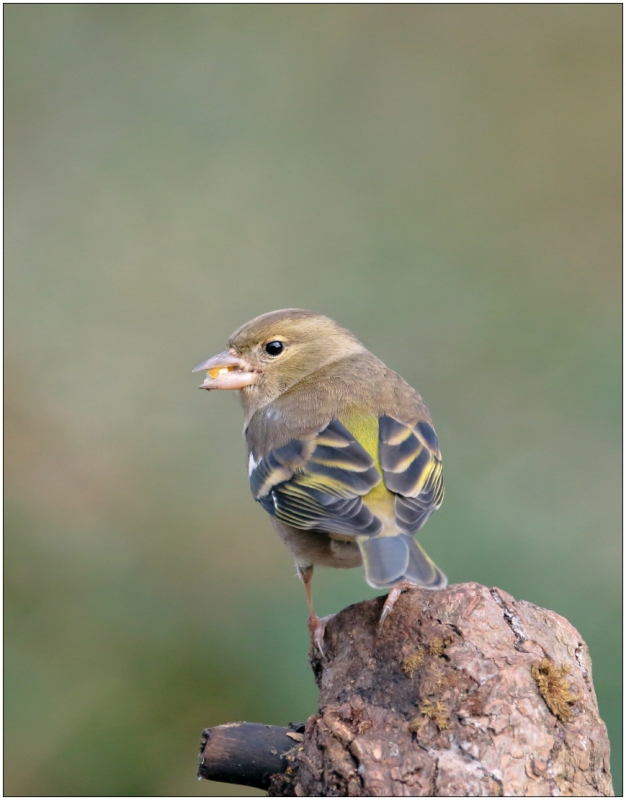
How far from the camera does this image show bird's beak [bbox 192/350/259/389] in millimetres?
4984

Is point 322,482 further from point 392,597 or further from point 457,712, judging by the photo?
point 457,712

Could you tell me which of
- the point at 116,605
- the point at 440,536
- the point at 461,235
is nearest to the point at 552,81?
the point at 461,235

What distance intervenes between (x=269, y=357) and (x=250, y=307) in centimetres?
374

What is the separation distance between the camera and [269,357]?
5.08 metres

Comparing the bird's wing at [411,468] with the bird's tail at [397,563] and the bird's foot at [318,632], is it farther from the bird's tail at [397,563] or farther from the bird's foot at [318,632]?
the bird's foot at [318,632]

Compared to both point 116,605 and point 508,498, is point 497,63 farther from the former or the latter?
point 116,605

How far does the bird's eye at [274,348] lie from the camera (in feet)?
16.7

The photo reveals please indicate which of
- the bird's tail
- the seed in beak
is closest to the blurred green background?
the seed in beak

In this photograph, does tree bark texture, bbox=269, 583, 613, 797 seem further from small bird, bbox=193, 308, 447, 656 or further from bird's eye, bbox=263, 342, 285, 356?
bird's eye, bbox=263, 342, 285, 356

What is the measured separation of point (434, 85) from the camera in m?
11.0

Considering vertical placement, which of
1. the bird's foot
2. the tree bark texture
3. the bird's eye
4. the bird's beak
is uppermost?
the bird's eye

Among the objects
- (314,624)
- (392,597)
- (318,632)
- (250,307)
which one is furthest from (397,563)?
(250,307)

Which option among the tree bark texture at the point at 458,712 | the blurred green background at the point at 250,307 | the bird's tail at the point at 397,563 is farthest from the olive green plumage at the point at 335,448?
the blurred green background at the point at 250,307

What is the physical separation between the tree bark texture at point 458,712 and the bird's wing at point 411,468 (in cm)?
54
